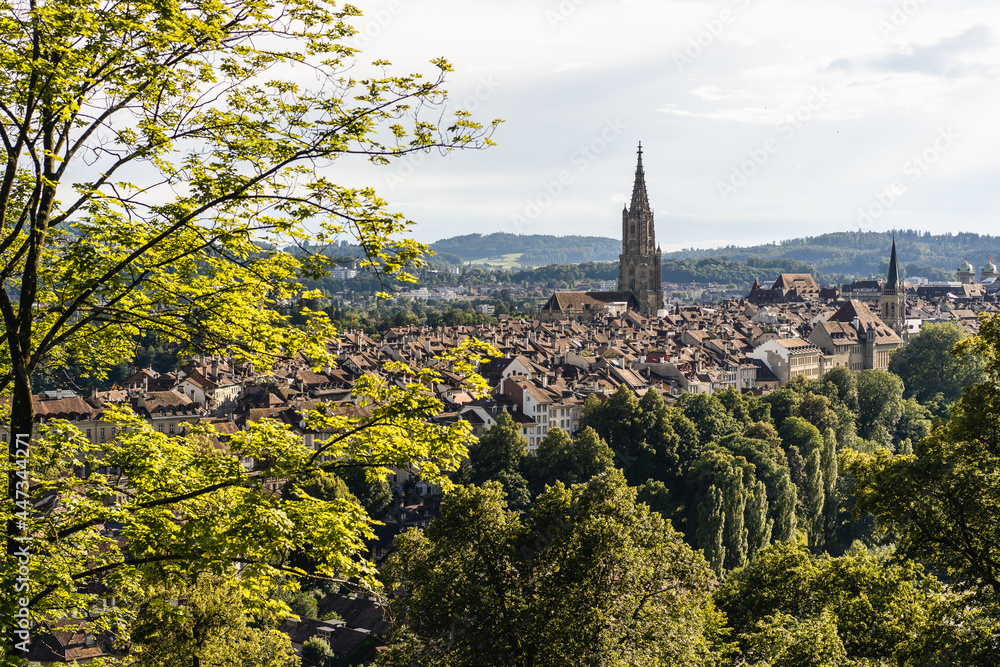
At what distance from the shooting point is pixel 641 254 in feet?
530

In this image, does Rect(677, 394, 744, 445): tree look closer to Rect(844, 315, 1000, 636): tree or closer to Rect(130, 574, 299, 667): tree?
Rect(130, 574, 299, 667): tree

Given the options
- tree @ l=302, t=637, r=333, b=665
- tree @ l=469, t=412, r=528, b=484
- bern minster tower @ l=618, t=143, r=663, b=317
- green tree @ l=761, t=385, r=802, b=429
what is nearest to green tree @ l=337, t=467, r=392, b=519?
tree @ l=469, t=412, r=528, b=484

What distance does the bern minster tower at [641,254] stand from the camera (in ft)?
528

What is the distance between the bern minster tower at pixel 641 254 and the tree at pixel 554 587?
471 feet

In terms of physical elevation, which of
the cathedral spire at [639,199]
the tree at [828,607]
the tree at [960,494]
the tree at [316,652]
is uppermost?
the cathedral spire at [639,199]

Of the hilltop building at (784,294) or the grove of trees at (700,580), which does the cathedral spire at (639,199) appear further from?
the grove of trees at (700,580)

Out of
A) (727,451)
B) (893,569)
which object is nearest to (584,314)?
(727,451)

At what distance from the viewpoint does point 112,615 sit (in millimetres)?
9148

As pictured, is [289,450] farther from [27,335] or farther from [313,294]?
[27,335]

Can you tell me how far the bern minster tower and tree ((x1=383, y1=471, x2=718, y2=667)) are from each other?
14345 centimetres

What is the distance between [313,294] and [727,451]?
54.5 m

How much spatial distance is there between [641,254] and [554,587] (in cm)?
14738

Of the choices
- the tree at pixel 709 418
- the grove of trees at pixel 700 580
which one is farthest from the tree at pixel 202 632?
the tree at pixel 709 418

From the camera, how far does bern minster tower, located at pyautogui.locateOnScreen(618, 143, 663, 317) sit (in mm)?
160875
